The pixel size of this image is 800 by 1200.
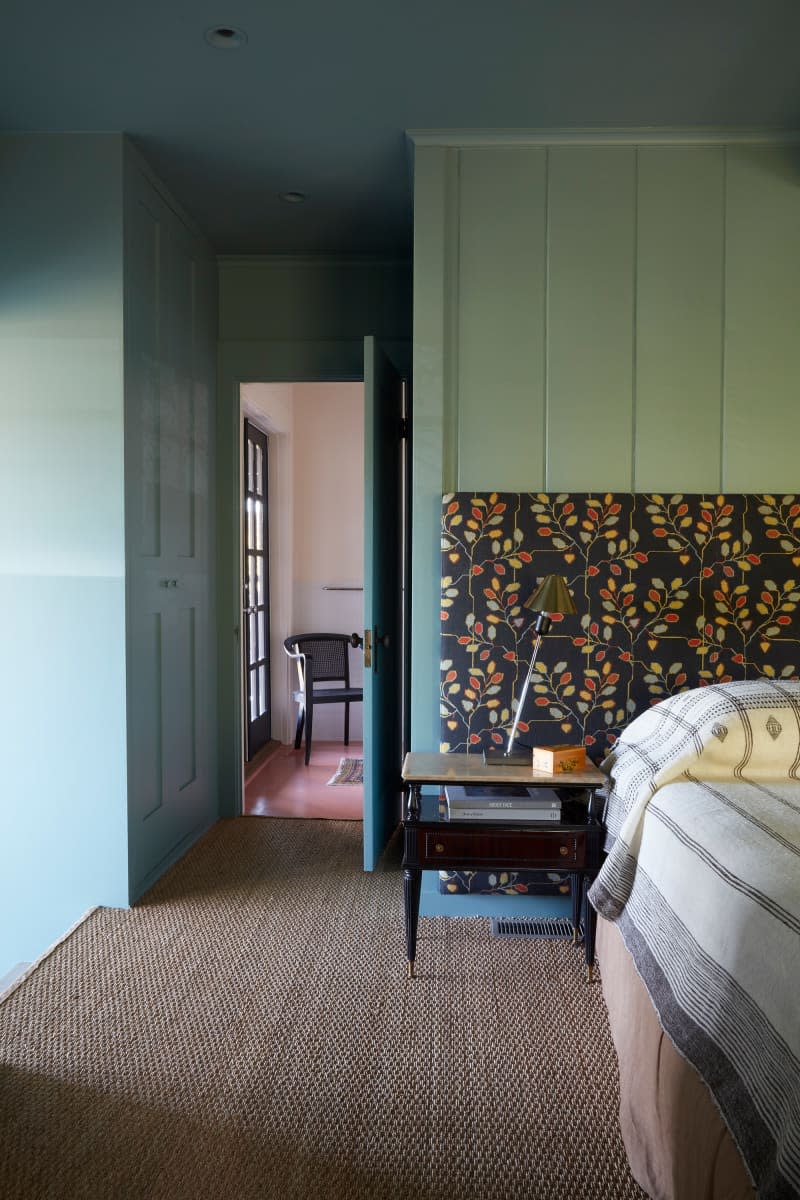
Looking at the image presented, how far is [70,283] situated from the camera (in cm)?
293

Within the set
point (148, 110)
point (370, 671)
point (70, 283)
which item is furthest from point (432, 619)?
point (148, 110)

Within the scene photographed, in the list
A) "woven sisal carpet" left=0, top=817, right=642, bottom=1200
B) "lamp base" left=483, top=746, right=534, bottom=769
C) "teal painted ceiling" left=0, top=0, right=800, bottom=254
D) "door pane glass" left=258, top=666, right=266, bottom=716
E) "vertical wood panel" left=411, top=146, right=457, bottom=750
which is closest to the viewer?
"woven sisal carpet" left=0, top=817, right=642, bottom=1200

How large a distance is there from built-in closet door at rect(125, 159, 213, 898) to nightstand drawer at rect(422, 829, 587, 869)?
1173 mm

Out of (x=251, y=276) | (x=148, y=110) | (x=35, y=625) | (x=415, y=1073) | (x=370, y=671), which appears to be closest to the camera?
(x=415, y=1073)

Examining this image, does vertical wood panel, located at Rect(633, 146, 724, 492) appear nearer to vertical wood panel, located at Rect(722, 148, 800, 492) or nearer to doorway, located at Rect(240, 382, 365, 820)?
vertical wood panel, located at Rect(722, 148, 800, 492)

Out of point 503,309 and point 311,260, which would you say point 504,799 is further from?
point 311,260

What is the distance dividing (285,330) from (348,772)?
2525 millimetres

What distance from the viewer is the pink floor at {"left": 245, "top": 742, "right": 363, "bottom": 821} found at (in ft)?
14.0

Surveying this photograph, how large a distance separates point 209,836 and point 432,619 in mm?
1638

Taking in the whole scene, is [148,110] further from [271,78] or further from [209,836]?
[209,836]

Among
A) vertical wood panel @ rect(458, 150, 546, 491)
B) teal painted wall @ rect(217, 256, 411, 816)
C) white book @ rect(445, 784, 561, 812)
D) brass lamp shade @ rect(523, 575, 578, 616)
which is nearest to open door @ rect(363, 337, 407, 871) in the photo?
teal painted wall @ rect(217, 256, 411, 816)

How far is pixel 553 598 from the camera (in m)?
2.60

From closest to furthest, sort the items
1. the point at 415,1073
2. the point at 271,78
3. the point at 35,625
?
the point at 415,1073 < the point at 271,78 < the point at 35,625

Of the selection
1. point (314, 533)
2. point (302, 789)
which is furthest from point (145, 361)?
point (314, 533)
